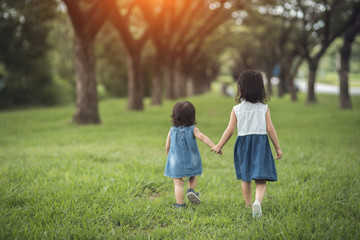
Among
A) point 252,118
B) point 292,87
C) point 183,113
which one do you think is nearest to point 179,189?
point 183,113

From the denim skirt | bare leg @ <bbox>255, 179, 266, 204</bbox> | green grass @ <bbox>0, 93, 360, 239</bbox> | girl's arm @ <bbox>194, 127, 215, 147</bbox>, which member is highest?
girl's arm @ <bbox>194, 127, 215, 147</bbox>

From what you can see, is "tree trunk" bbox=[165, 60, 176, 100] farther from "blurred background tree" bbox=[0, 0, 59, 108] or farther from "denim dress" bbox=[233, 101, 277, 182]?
"denim dress" bbox=[233, 101, 277, 182]

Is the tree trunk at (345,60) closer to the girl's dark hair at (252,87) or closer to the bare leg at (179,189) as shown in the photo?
the girl's dark hair at (252,87)

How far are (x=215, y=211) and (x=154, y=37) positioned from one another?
1752 centimetres

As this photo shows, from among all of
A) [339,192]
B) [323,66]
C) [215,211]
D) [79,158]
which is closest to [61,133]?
[79,158]

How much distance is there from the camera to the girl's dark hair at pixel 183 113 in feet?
12.5

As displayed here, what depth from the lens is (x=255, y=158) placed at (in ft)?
12.0

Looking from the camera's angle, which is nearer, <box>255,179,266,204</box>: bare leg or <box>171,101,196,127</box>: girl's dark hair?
<box>255,179,266,204</box>: bare leg

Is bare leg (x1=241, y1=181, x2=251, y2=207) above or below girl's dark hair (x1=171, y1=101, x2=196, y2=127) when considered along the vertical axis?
below

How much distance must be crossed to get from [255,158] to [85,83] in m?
9.53

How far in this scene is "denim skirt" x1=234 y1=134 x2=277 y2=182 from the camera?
3.61 metres

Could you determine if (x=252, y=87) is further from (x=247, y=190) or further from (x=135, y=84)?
(x=135, y=84)

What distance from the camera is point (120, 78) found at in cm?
3841

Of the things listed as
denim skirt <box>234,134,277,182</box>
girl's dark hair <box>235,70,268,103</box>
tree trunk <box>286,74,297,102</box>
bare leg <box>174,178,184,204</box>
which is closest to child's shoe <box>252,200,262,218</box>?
denim skirt <box>234,134,277,182</box>
